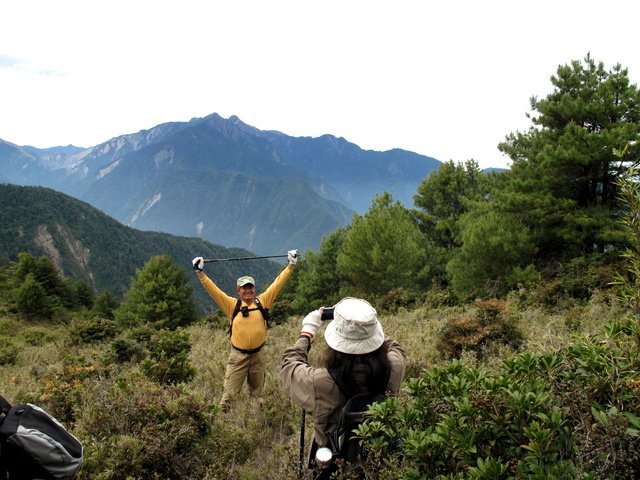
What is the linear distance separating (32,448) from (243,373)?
3.67 meters

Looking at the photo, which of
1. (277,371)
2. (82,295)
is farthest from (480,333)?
(82,295)

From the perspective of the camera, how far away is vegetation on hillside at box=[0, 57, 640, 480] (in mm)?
1845

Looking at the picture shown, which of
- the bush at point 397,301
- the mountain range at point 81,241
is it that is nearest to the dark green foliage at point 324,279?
the bush at point 397,301

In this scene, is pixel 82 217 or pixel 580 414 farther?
pixel 82 217

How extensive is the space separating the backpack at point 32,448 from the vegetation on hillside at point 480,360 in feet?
4.27

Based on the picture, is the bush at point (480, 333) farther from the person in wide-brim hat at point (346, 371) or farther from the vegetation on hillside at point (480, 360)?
the person in wide-brim hat at point (346, 371)

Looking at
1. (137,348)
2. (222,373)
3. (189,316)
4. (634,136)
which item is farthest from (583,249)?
(189,316)

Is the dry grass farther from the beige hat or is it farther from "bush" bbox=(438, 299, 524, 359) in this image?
the beige hat

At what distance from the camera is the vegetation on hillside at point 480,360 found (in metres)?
1.84

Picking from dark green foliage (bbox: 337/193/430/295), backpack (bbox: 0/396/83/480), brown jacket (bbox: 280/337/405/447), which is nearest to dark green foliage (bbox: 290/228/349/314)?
dark green foliage (bbox: 337/193/430/295)

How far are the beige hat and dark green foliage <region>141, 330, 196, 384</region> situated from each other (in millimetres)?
4308

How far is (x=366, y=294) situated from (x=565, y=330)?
49.9ft

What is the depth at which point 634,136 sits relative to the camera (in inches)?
483

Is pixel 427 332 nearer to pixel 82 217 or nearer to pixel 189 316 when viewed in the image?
pixel 189 316
